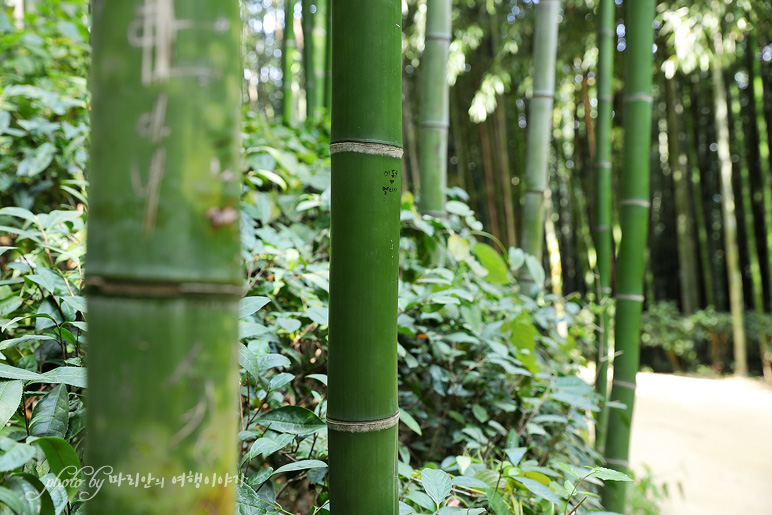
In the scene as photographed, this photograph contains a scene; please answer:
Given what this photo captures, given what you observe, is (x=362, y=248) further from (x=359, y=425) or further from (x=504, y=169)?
(x=504, y=169)

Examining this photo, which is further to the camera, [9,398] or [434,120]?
[434,120]

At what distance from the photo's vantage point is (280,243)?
3.83ft

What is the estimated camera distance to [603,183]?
1.79m

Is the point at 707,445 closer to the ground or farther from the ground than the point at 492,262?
closer to the ground

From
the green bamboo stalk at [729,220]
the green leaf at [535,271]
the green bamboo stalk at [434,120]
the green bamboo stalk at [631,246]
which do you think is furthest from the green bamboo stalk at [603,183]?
the green bamboo stalk at [729,220]

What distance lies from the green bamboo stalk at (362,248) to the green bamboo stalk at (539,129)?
44.2 inches

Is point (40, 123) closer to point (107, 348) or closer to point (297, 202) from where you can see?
point (297, 202)

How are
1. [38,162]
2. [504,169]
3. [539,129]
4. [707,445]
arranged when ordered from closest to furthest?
[38,162] < [539,129] < [707,445] < [504,169]

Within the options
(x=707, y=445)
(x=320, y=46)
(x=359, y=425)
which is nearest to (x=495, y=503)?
(x=359, y=425)

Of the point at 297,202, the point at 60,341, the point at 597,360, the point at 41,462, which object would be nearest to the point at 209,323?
the point at 41,462

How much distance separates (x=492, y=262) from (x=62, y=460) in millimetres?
920

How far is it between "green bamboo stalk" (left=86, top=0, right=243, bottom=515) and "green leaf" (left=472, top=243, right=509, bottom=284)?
0.94m

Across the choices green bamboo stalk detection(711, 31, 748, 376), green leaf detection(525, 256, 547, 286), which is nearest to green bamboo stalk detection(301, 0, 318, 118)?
green leaf detection(525, 256, 547, 286)

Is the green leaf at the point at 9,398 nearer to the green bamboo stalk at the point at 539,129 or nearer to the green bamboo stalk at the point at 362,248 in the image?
the green bamboo stalk at the point at 362,248
